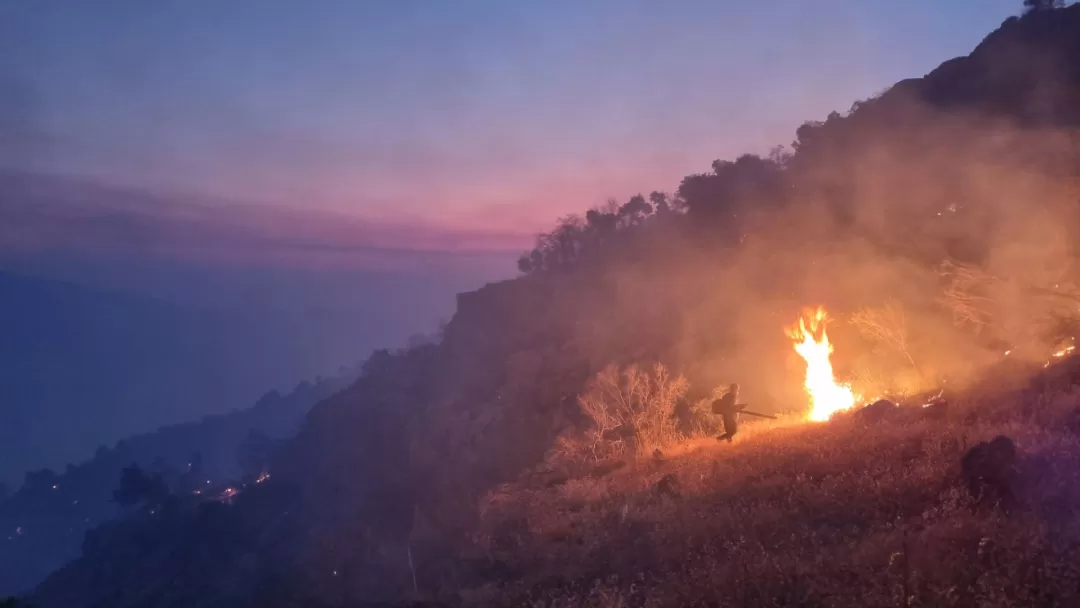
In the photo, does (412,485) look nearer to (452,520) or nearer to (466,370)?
(466,370)

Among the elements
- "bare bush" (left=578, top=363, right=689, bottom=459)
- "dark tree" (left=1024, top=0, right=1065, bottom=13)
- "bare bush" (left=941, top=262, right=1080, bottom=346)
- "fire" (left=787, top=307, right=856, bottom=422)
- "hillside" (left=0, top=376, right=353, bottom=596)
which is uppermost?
"dark tree" (left=1024, top=0, right=1065, bottom=13)

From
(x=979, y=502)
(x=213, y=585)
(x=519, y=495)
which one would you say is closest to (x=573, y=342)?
(x=519, y=495)

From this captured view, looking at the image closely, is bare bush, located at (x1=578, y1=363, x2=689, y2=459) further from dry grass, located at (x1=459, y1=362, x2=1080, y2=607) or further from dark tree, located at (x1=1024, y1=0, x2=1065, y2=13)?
dark tree, located at (x1=1024, y1=0, x2=1065, y2=13)

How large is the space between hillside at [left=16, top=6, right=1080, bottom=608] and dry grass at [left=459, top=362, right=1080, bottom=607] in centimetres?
5

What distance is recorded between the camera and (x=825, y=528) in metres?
8.45

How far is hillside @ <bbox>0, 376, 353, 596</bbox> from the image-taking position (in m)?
132

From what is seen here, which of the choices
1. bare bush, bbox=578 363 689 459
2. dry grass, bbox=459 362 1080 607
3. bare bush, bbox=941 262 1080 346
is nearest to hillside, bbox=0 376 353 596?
bare bush, bbox=578 363 689 459

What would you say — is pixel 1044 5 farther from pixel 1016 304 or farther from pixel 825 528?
pixel 825 528

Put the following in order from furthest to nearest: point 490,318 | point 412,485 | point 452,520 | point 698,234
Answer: point 490,318, point 412,485, point 698,234, point 452,520

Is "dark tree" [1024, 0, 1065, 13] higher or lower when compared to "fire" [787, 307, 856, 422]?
higher

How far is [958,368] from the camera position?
22359mm

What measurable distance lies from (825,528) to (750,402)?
2143 cm

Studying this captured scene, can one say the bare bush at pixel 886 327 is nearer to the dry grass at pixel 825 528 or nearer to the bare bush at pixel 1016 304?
the bare bush at pixel 1016 304

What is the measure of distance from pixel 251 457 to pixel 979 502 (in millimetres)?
117890
